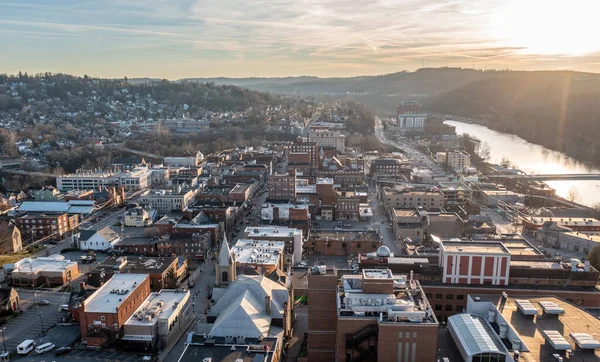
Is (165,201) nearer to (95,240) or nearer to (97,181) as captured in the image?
(95,240)

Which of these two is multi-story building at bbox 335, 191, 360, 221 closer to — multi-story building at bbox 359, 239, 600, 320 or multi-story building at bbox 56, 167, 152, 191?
multi-story building at bbox 359, 239, 600, 320

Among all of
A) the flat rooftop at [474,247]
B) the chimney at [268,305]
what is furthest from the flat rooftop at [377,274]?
the flat rooftop at [474,247]

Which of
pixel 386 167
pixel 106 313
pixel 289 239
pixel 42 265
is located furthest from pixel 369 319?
pixel 386 167

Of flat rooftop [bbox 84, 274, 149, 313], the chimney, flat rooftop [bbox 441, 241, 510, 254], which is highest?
flat rooftop [bbox 441, 241, 510, 254]

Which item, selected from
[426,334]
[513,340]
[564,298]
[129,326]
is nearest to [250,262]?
[129,326]

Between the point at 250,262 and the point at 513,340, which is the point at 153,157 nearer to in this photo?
the point at 250,262

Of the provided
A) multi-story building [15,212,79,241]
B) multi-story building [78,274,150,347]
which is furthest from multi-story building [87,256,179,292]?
multi-story building [15,212,79,241]
